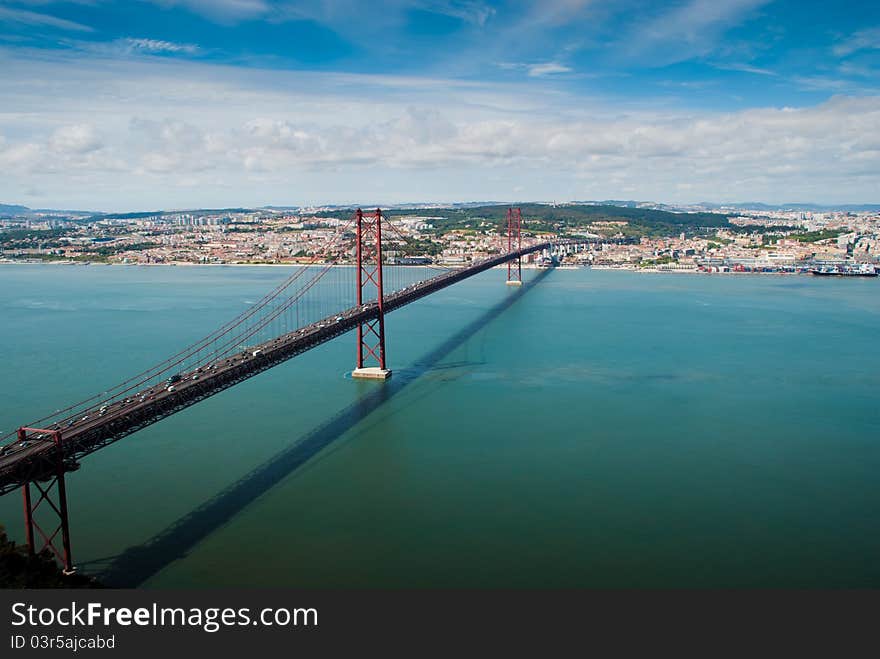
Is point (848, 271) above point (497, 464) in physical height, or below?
above

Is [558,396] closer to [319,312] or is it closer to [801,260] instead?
[319,312]

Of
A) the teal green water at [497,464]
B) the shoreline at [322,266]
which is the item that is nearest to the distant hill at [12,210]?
the shoreline at [322,266]

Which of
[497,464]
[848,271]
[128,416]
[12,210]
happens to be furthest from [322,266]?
[12,210]

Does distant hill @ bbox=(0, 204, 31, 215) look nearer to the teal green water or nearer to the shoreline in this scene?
the shoreline

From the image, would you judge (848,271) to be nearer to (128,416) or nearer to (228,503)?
(228,503)

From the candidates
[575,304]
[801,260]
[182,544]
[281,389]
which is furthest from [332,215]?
[182,544]

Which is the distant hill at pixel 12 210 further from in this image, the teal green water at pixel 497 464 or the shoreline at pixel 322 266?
the teal green water at pixel 497 464

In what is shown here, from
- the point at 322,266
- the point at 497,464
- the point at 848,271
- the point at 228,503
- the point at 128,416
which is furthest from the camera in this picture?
the point at 322,266
